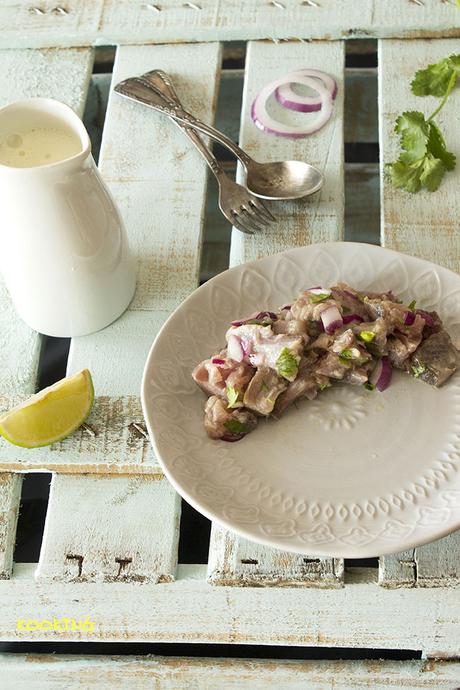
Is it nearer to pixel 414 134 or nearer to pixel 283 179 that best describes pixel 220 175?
pixel 283 179

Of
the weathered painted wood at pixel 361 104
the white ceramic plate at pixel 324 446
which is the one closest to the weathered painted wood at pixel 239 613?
the white ceramic plate at pixel 324 446

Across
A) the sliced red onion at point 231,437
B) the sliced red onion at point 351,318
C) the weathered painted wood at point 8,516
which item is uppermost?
the sliced red onion at point 351,318

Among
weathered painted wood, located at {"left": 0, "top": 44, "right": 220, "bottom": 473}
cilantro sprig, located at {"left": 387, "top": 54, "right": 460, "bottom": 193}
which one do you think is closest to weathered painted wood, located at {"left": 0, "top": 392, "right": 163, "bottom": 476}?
weathered painted wood, located at {"left": 0, "top": 44, "right": 220, "bottom": 473}

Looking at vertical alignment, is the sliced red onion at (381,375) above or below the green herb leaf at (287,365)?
below

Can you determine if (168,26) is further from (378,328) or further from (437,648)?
(437,648)

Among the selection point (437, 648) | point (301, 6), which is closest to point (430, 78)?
point (301, 6)

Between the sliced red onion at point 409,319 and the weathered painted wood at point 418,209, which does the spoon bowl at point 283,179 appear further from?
the sliced red onion at point 409,319

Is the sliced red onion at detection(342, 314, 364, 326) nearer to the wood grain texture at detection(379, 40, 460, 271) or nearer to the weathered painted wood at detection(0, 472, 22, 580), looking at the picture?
the wood grain texture at detection(379, 40, 460, 271)

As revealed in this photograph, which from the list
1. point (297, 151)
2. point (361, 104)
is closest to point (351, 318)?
point (297, 151)
